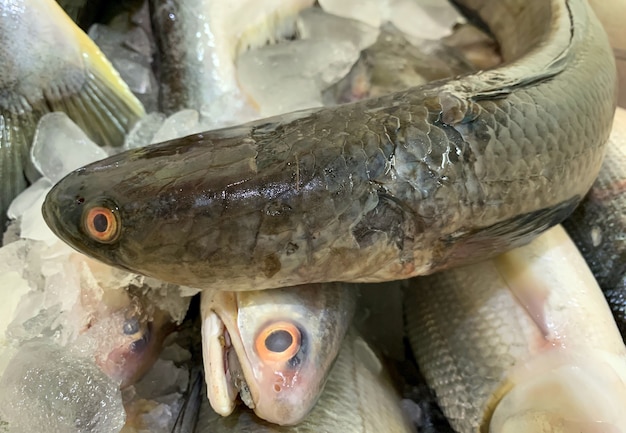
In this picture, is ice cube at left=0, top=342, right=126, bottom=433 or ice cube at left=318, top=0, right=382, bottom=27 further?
ice cube at left=318, top=0, right=382, bottom=27

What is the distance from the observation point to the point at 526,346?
97 cm

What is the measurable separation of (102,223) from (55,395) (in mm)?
259

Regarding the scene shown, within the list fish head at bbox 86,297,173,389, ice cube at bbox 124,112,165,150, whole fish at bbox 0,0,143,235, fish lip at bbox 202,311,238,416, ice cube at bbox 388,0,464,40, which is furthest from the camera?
ice cube at bbox 388,0,464,40

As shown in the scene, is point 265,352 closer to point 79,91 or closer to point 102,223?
point 102,223

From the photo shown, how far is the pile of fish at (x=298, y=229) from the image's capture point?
2.52ft

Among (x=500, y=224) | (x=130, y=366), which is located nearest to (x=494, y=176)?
(x=500, y=224)

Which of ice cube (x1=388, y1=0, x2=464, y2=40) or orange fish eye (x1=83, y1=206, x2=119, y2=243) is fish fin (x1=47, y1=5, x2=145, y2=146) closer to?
orange fish eye (x1=83, y1=206, x2=119, y2=243)

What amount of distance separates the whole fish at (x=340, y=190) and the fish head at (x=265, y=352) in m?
0.08

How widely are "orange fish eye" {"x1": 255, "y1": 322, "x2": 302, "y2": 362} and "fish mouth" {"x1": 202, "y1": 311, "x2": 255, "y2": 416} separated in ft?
0.15

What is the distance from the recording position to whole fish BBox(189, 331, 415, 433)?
2.96 ft

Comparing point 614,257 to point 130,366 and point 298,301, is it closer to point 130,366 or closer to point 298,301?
point 298,301

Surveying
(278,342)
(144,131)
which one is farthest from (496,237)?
A: (144,131)

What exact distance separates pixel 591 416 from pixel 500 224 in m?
0.31

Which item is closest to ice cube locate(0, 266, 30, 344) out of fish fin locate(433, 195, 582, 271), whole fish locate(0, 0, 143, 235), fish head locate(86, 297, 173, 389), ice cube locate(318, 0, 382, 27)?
fish head locate(86, 297, 173, 389)
